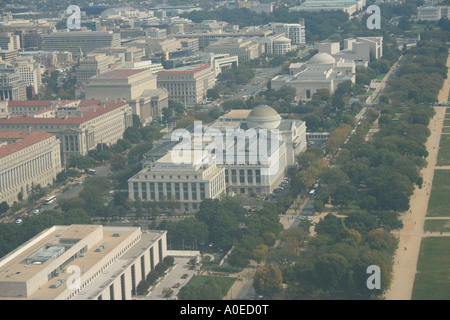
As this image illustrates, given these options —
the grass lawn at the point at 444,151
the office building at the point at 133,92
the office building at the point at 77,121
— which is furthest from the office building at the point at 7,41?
the grass lawn at the point at 444,151

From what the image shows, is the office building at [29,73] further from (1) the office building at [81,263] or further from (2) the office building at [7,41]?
(1) the office building at [81,263]

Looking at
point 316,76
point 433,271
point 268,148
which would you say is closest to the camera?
point 433,271

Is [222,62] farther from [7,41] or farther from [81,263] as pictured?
[81,263]

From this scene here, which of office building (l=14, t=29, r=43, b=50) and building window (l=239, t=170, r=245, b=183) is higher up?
office building (l=14, t=29, r=43, b=50)

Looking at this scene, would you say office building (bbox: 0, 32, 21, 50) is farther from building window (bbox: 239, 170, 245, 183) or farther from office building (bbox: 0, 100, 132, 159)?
building window (bbox: 239, 170, 245, 183)

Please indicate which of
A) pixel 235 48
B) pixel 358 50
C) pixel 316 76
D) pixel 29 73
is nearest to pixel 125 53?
pixel 235 48

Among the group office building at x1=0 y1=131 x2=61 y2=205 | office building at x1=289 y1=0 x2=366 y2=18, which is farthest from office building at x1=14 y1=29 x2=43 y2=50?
office building at x1=0 y1=131 x2=61 y2=205
